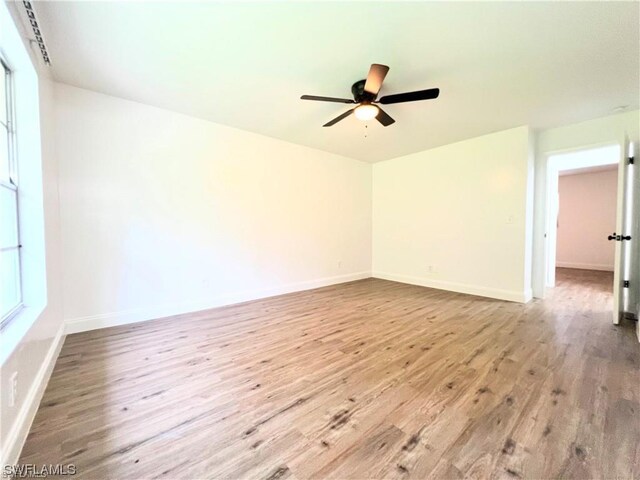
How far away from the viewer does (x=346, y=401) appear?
1634 mm

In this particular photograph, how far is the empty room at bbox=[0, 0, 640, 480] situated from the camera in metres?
1.35

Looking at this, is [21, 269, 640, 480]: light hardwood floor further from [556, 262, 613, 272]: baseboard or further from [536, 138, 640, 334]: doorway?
[556, 262, 613, 272]: baseboard

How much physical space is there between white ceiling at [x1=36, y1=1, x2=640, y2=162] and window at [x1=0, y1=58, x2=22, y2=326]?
23.7 inches

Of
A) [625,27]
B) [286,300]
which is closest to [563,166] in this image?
[625,27]

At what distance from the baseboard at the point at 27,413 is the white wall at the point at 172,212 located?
1.04m

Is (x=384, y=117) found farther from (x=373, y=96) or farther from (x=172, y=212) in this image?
(x=172, y=212)

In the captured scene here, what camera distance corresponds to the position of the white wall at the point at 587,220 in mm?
6168

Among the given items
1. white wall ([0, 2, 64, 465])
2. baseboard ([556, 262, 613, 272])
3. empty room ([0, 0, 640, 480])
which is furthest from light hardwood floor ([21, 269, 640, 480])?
baseboard ([556, 262, 613, 272])

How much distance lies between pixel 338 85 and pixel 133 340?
3238 millimetres

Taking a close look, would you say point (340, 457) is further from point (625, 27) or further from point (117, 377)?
point (625, 27)

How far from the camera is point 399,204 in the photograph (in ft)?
17.3

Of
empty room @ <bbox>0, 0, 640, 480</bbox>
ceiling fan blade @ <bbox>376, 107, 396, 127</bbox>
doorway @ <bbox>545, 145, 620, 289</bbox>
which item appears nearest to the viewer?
empty room @ <bbox>0, 0, 640, 480</bbox>

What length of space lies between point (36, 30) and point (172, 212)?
6.04 ft

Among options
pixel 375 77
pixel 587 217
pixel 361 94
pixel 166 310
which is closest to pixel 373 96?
pixel 361 94
